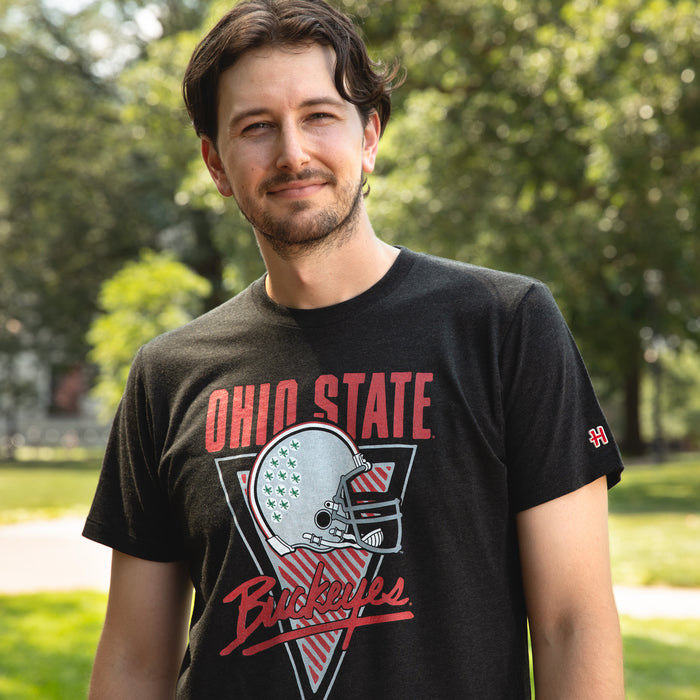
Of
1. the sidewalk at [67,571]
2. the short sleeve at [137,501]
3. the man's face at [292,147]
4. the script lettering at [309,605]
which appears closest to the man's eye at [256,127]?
the man's face at [292,147]

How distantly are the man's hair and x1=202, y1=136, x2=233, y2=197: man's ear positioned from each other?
1.0 inches

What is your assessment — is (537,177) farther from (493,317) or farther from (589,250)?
(493,317)

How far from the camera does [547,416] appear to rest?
5.43 feet

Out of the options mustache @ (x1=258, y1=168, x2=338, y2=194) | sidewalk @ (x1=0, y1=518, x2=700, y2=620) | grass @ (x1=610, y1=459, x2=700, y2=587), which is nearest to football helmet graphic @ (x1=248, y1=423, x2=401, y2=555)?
mustache @ (x1=258, y1=168, x2=338, y2=194)

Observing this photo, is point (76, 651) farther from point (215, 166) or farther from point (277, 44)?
point (277, 44)

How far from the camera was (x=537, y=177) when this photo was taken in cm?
1089

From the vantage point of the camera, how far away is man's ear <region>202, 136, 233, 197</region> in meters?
2.01

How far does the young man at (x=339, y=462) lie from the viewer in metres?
1.64

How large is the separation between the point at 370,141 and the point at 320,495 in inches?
31.0

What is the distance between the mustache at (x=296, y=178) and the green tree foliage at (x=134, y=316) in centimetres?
637

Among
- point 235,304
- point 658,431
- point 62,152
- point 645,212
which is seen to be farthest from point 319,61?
point 658,431

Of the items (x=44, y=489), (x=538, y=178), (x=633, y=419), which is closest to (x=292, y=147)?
(x=538, y=178)

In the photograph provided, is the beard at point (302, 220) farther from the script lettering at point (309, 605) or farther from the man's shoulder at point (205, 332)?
the script lettering at point (309, 605)

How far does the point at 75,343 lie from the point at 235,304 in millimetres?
26084
